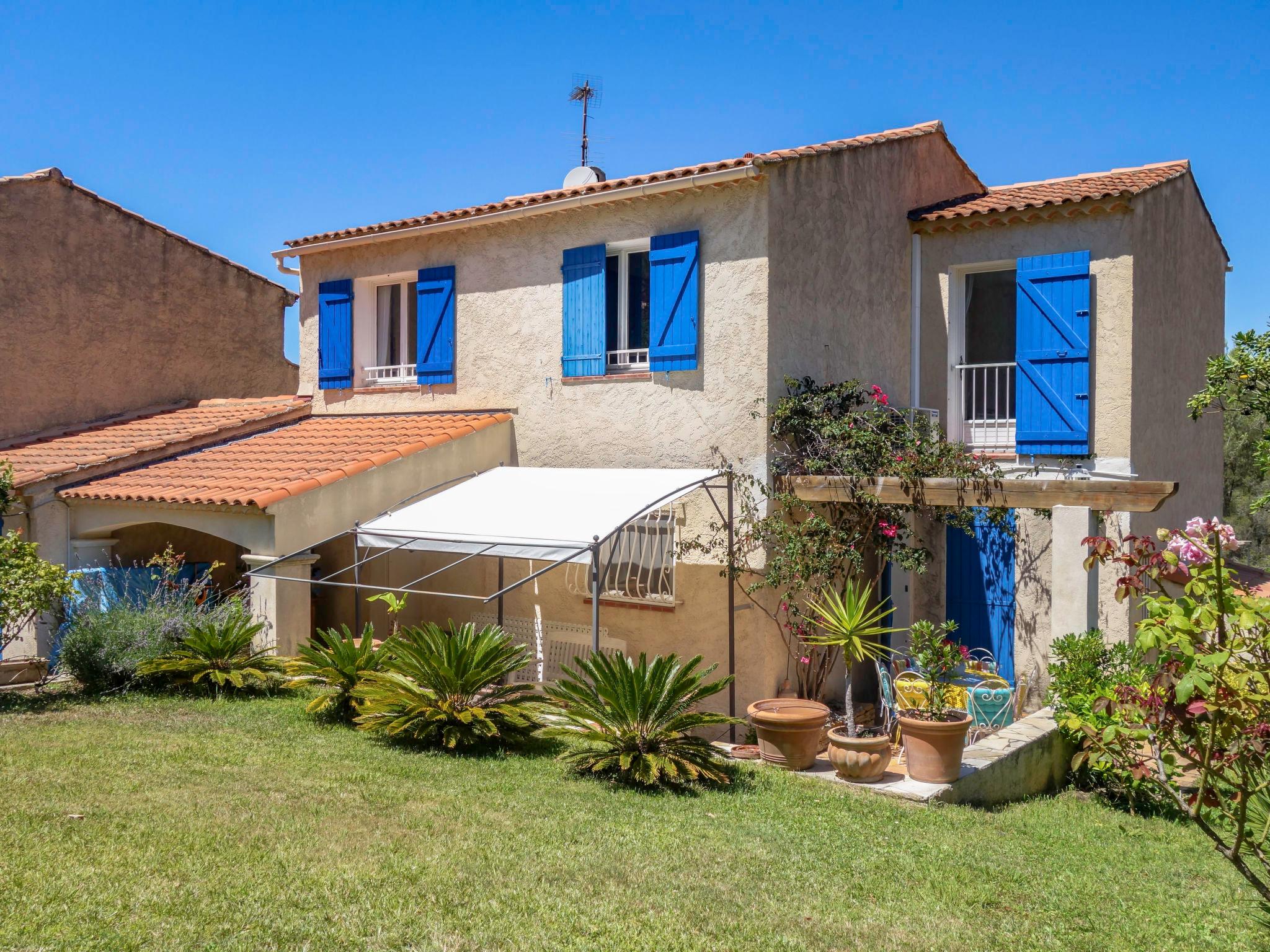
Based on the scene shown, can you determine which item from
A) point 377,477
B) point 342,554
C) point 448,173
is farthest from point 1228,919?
point 448,173

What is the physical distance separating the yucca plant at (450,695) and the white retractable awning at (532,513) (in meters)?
1.42

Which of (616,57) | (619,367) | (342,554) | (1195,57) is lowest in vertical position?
(342,554)

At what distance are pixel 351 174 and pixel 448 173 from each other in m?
2.05

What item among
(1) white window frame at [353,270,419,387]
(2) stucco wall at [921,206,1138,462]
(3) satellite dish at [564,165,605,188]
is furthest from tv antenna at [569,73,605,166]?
(2) stucco wall at [921,206,1138,462]

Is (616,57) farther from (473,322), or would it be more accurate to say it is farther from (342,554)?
(342,554)

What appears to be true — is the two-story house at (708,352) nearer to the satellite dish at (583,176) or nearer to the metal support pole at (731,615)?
the metal support pole at (731,615)

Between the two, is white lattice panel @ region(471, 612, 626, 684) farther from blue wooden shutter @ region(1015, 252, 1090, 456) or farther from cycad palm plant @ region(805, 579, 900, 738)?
blue wooden shutter @ region(1015, 252, 1090, 456)

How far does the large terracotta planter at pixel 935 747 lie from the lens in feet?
36.7

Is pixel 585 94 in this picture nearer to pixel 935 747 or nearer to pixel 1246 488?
pixel 935 747

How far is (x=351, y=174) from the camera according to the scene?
21188mm

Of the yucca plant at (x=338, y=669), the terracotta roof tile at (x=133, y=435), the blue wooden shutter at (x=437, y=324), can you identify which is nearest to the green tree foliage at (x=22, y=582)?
the yucca plant at (x=338, y=669)

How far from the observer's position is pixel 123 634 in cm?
1452

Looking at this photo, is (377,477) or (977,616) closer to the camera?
(377,477)

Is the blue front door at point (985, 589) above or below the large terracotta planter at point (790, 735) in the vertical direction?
above
